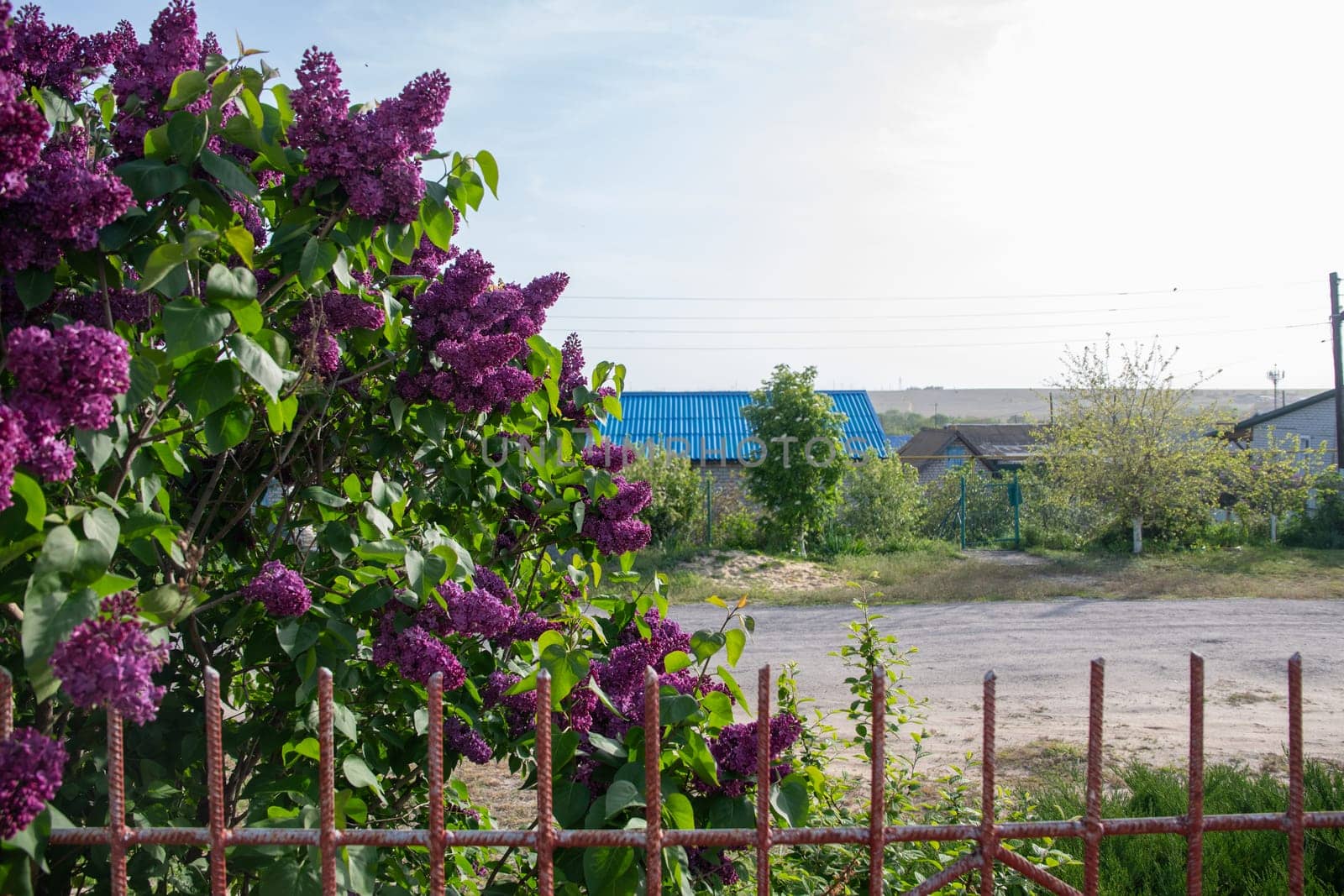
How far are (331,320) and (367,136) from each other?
474mm

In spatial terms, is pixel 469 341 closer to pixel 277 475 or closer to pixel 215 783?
pixel 277 475

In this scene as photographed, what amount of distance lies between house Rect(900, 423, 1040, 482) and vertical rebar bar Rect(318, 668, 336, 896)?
29447 mm

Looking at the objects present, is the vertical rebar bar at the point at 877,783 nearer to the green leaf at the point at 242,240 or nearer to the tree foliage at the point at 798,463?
the green leaf at the point at 242,240

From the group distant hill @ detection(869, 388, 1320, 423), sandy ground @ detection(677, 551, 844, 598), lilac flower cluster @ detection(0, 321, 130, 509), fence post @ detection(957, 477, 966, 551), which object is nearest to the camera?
lilac flower cluster @ detection(0, 321, 130, 509)

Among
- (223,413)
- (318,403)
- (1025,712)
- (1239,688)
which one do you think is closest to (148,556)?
(223,413)

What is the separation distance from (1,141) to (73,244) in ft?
0.88

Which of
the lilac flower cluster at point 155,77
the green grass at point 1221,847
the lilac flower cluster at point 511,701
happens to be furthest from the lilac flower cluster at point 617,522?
the green grass at point 1221,847

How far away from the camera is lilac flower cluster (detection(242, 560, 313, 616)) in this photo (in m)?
1.72

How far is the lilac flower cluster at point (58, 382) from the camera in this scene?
46.1 inches

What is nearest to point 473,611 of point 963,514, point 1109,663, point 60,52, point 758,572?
point 60,52

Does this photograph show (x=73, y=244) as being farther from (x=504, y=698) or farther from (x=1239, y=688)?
(x=1239, y=688)

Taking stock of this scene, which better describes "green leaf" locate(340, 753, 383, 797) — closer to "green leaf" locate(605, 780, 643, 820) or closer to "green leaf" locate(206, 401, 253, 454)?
"green leaf" locate(605, 780, 643, 820)

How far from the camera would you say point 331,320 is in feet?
6.59

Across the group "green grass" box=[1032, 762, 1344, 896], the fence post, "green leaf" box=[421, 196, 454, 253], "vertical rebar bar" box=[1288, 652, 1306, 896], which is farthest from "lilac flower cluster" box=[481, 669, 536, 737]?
the fence post
